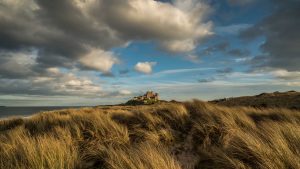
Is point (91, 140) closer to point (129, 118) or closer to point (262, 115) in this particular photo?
point (129, 118)

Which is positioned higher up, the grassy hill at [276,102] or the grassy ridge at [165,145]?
the grassy hill at [276,102]

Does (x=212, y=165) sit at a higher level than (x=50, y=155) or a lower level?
lower

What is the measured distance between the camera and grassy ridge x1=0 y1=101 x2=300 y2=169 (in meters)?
4.40

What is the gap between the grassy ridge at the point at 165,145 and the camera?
4.40 metres

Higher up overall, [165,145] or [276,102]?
[276,102]

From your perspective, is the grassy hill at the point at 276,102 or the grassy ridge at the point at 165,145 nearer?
the grassy ridge at the point at 165,145

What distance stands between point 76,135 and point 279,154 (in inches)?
203

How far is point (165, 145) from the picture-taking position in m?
6.50

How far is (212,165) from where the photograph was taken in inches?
195

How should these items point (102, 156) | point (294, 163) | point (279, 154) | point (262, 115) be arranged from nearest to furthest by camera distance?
1. point (294, 163)
2. point (279, 154)
3. point (102, 156)
4. point (262, 115)

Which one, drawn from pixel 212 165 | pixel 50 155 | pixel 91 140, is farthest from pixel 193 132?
pixel 50 155

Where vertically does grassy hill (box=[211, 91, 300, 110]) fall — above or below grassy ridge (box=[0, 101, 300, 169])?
above

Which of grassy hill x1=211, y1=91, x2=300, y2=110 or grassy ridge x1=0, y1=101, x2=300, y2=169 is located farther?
grassy hill x1=211, y1=91, x2=300, y2=110

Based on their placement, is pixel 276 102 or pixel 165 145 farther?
pixel 276 102
